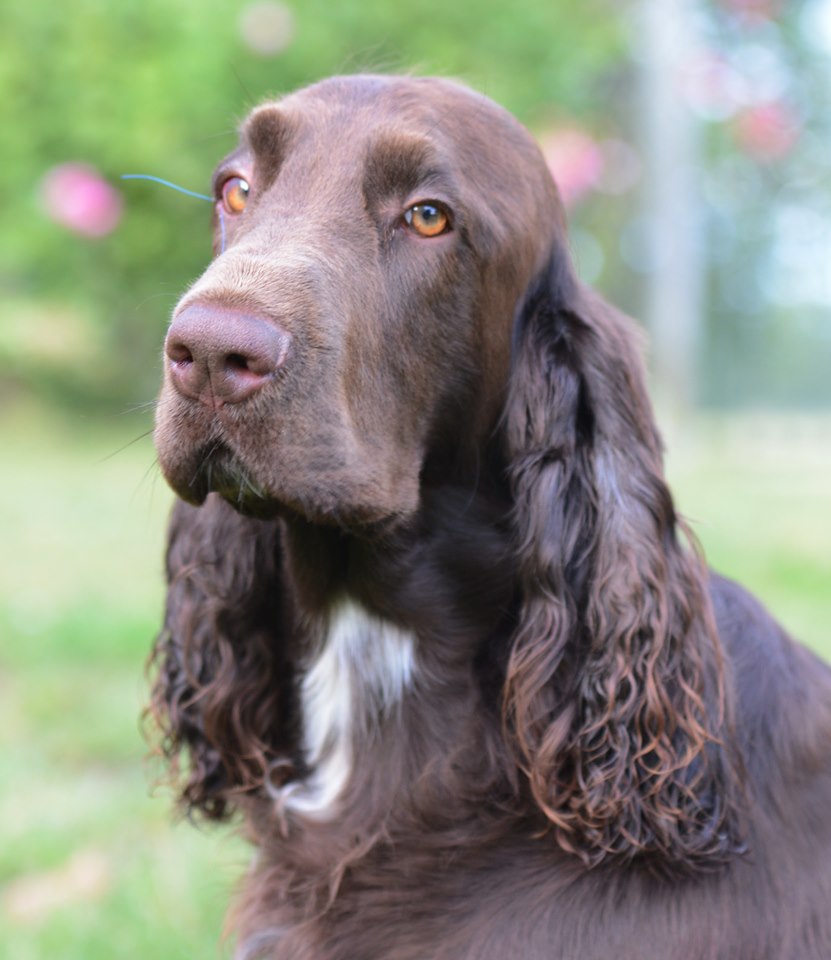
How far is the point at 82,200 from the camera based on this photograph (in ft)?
42.7

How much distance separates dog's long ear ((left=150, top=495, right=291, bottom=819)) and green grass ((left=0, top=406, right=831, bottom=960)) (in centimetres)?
21

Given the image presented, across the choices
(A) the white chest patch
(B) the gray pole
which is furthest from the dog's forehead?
(B) the gray pole

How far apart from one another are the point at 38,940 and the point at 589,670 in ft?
6.40

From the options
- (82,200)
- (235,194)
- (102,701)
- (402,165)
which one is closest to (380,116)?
(402,165)

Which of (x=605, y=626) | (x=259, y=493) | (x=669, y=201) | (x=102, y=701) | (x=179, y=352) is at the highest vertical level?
(x=179, y=352)

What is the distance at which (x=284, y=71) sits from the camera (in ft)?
43.9

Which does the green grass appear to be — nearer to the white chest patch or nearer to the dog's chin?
the dog's chin

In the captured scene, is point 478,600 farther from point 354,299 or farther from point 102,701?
point 102,701

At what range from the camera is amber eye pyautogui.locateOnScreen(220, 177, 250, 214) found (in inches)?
104

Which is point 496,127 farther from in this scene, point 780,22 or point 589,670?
point 780,22

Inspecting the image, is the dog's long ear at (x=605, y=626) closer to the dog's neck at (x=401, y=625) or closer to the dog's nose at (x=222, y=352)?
the dog's neck at (x=401, y=625)

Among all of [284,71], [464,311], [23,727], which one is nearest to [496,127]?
[464,311]

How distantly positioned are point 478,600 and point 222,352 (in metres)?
0.88

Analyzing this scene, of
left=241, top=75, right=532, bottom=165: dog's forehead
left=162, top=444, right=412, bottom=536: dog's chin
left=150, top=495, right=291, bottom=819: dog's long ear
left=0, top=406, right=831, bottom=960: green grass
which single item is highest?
left=241, top=75, right=532, bottom=165: dog's forehead
